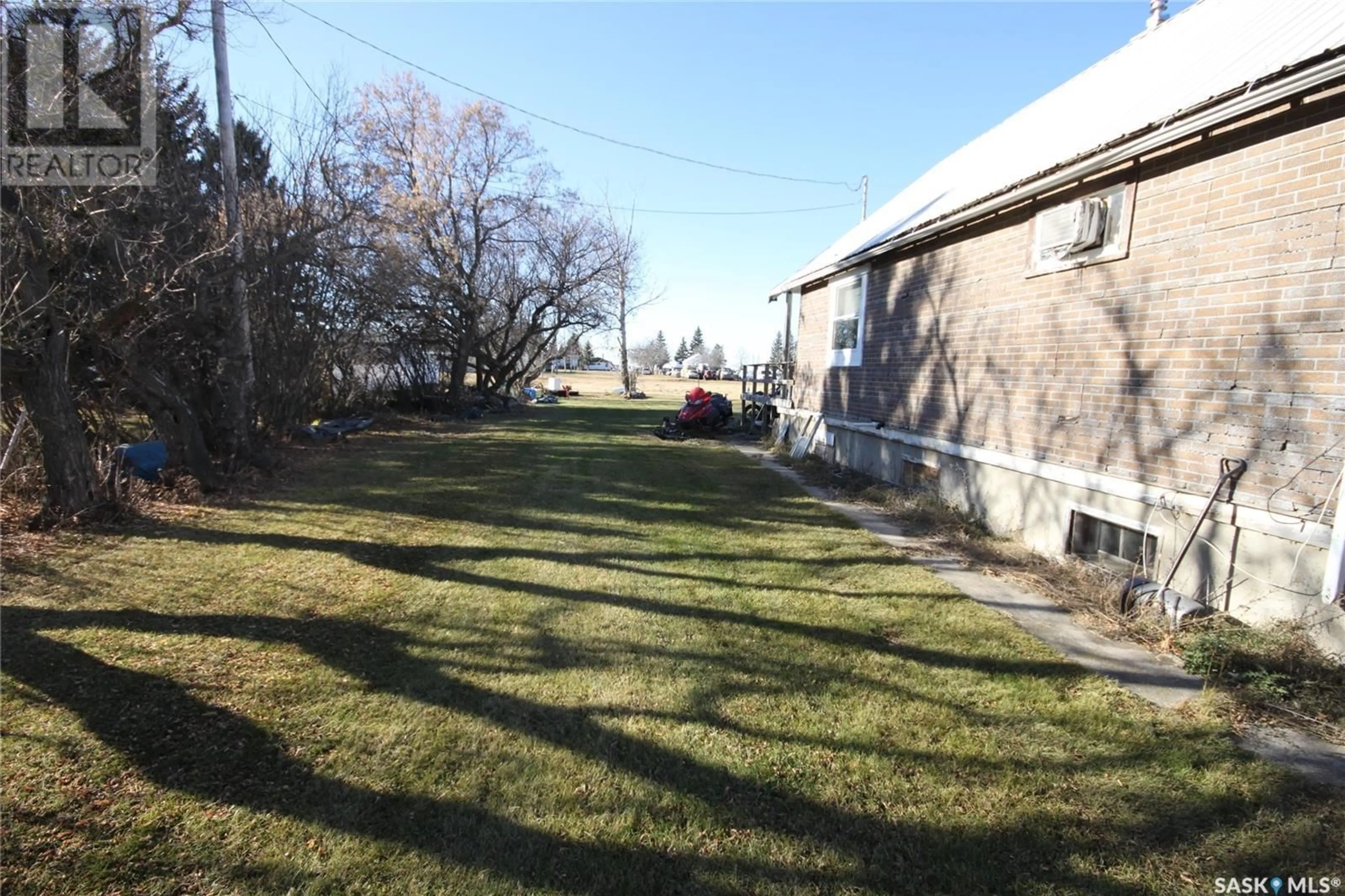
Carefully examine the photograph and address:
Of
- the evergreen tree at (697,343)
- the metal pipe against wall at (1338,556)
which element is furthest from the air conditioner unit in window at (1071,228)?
the evergreen tree at (697,343)

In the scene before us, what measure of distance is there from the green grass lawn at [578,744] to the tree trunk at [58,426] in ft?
2.91

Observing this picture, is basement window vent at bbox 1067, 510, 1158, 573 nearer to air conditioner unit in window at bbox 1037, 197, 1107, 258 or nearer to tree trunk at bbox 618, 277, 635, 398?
air conditioner unit in window at bbox 1037, 197, 1107, 258

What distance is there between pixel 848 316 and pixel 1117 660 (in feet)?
25.4

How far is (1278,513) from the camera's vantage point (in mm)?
3557

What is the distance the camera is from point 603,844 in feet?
7.13

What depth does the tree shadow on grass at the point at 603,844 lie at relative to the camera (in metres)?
2.06

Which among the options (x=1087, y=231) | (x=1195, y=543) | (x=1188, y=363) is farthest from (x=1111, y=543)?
(x=1087, y=231)

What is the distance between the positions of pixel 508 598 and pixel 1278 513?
486cm

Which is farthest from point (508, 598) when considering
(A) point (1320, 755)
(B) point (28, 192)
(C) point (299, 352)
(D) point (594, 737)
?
(C) point (299, 352)

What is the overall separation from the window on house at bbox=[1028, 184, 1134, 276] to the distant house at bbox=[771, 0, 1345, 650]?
17mm

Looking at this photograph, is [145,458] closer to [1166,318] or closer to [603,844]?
[603,844]

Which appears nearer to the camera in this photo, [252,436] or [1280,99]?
[1280,99]

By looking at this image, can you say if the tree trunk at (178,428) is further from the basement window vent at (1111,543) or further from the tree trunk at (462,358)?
the tree trunk at (462,358)

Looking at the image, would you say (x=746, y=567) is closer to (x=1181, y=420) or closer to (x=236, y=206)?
(x=1181, y=420)
